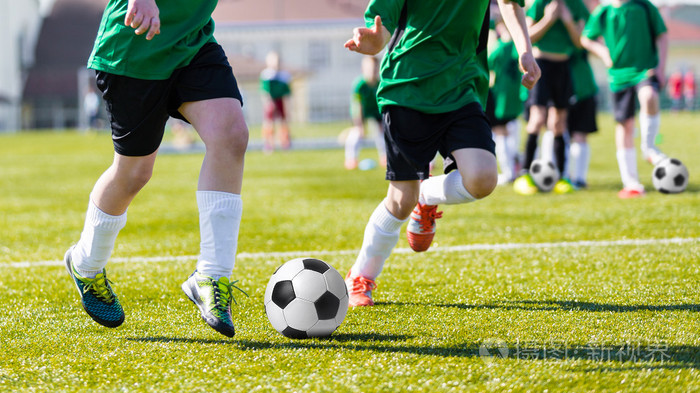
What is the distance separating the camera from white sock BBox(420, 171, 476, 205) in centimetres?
333

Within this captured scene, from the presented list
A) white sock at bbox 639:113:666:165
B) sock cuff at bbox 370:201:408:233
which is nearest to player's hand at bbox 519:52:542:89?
sock cuff at bbox 370:201:408:233

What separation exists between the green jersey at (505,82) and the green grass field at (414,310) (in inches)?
88.5

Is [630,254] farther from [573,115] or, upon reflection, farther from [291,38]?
[291,38]

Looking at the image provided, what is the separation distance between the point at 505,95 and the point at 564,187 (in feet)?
5.33

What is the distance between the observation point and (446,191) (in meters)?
3.37

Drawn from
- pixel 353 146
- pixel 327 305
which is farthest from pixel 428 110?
pixel 353 146

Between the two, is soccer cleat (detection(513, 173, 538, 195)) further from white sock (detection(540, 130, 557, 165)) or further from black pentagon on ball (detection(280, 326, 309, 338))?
black pentagon on ball (detection(280, 326, 309, 338))

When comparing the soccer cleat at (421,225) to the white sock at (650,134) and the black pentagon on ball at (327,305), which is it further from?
the white sock at (650,134)

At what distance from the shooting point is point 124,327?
10.2 feet

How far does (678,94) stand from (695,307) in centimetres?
3702

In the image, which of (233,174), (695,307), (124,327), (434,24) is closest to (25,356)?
(124,327)

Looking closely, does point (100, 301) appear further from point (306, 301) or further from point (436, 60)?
point (436, 60)

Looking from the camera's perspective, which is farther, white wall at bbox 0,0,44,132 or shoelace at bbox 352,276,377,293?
white wall at bbox 0,0,44,132

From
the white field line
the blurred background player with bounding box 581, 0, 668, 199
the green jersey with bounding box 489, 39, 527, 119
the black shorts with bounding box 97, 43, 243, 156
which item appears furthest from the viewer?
the green jersey with bounding box 489, 39, 527, 119
